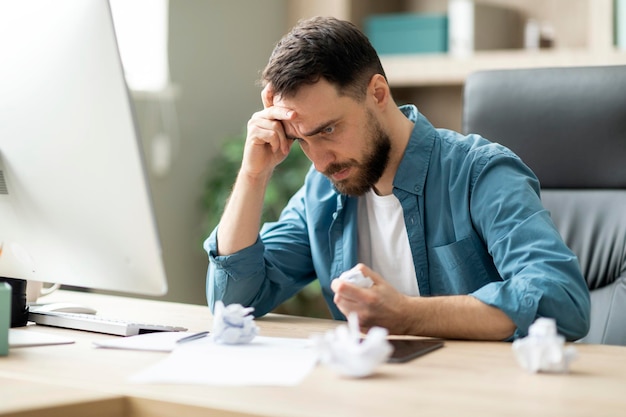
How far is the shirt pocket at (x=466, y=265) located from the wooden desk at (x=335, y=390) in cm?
40

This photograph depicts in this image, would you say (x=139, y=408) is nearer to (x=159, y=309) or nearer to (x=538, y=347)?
(x=538, y=347)

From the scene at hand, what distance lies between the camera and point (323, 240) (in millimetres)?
1859

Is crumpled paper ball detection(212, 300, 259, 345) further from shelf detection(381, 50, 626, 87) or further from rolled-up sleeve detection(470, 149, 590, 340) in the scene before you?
shelf detection(381, 50, 626, 87)

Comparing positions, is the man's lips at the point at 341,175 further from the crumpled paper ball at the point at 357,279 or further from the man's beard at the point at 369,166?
the crumpled paper ball at the point at 357,279

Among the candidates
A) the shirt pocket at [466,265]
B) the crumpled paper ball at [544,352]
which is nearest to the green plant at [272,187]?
the shirt pocket at [466,265]

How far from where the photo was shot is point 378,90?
1783mm

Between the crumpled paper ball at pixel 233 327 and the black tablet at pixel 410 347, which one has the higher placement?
the crumpled paper ball at pixel 233 327

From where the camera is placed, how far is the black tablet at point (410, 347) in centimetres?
122

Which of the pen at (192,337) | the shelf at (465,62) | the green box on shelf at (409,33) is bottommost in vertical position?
the pen at (192,337)

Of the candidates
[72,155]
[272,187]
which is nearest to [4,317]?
[72,155]

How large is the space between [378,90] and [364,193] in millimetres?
201

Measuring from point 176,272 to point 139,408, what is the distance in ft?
8.15

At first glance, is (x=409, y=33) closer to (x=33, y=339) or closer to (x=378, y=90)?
(x=378, y=90)

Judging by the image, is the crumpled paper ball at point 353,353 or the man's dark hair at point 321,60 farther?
the man's dark hair at point 321,60
